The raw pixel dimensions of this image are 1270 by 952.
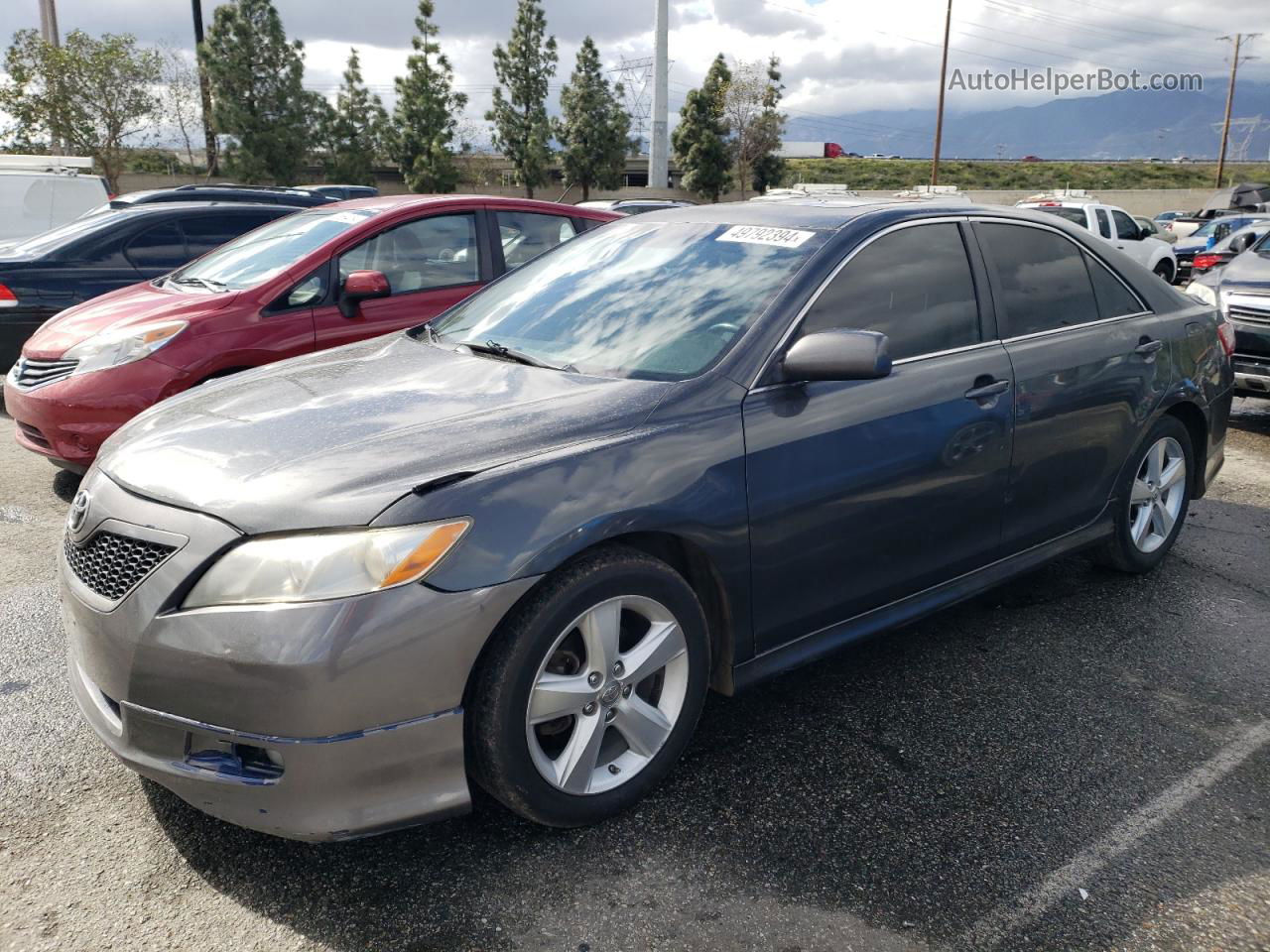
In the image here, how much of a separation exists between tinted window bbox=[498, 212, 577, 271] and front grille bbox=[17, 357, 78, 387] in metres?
2.63

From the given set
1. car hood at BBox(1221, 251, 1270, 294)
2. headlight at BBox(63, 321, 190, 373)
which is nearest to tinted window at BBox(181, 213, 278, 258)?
headlight at BBox(63, 321, 190, 373)

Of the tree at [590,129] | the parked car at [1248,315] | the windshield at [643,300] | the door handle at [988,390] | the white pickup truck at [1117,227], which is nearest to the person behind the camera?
the windshield at [643,300]

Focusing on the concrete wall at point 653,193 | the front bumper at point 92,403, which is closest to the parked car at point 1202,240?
the concrete wall at point 653,193

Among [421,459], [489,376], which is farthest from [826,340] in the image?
[421,459]

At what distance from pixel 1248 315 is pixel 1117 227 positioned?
11.2m

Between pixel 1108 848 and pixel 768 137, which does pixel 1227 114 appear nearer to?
pixel 768 137

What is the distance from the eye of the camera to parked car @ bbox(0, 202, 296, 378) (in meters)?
7.76

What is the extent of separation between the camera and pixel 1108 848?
8.66ft

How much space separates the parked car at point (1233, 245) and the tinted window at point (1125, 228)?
2297 millimetres

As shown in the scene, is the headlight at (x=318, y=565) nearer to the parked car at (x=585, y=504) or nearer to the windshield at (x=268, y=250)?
the parked car at (x=585, y=504)

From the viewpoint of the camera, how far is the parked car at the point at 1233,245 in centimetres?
1051

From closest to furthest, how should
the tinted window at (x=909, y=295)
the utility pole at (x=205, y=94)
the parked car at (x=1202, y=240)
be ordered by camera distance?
the tinted window at (x=909, y=295)
the parked car at (x=1202, y=240)
the utility pole at (x=205, y=94)

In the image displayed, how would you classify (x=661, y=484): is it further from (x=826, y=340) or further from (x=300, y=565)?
(x=300, y=565)

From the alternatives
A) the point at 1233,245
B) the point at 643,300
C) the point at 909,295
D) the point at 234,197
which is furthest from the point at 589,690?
the point at 1233,245
